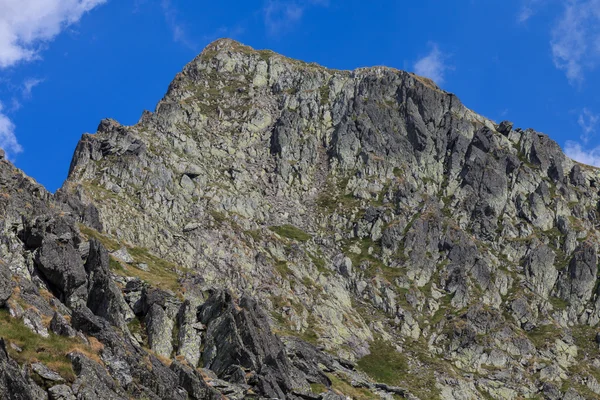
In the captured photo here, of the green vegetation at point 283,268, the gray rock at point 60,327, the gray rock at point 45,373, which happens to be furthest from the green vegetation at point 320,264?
the gray rock at point 45,373

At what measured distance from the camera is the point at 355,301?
610 ft

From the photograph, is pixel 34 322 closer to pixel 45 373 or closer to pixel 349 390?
pixel 45 373

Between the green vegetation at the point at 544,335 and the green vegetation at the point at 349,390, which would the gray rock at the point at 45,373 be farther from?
the green vegetation at the point at 544,335

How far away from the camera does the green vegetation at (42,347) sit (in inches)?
1368

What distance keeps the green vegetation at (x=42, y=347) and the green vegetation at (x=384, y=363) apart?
115 m

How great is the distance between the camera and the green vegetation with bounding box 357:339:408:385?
485 ft

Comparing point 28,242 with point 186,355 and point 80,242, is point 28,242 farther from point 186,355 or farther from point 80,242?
point 186,355

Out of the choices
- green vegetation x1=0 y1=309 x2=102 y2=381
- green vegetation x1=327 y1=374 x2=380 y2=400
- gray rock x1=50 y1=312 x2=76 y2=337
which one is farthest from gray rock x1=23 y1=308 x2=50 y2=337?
green vegetation x1=327 y1=374 x2=380 y2=400

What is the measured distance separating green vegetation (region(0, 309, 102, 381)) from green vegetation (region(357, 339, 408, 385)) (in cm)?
11455

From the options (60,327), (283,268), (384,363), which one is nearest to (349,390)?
→ (60,327)

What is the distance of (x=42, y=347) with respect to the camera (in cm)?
3656

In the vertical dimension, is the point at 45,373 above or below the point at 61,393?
above

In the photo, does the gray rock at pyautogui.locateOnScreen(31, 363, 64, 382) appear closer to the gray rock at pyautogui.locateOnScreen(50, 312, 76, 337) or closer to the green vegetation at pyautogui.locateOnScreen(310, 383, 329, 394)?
the gray rock at pyautogui.locateOnScreen(50, 312, 76, 337)

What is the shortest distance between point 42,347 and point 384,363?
425 ft
